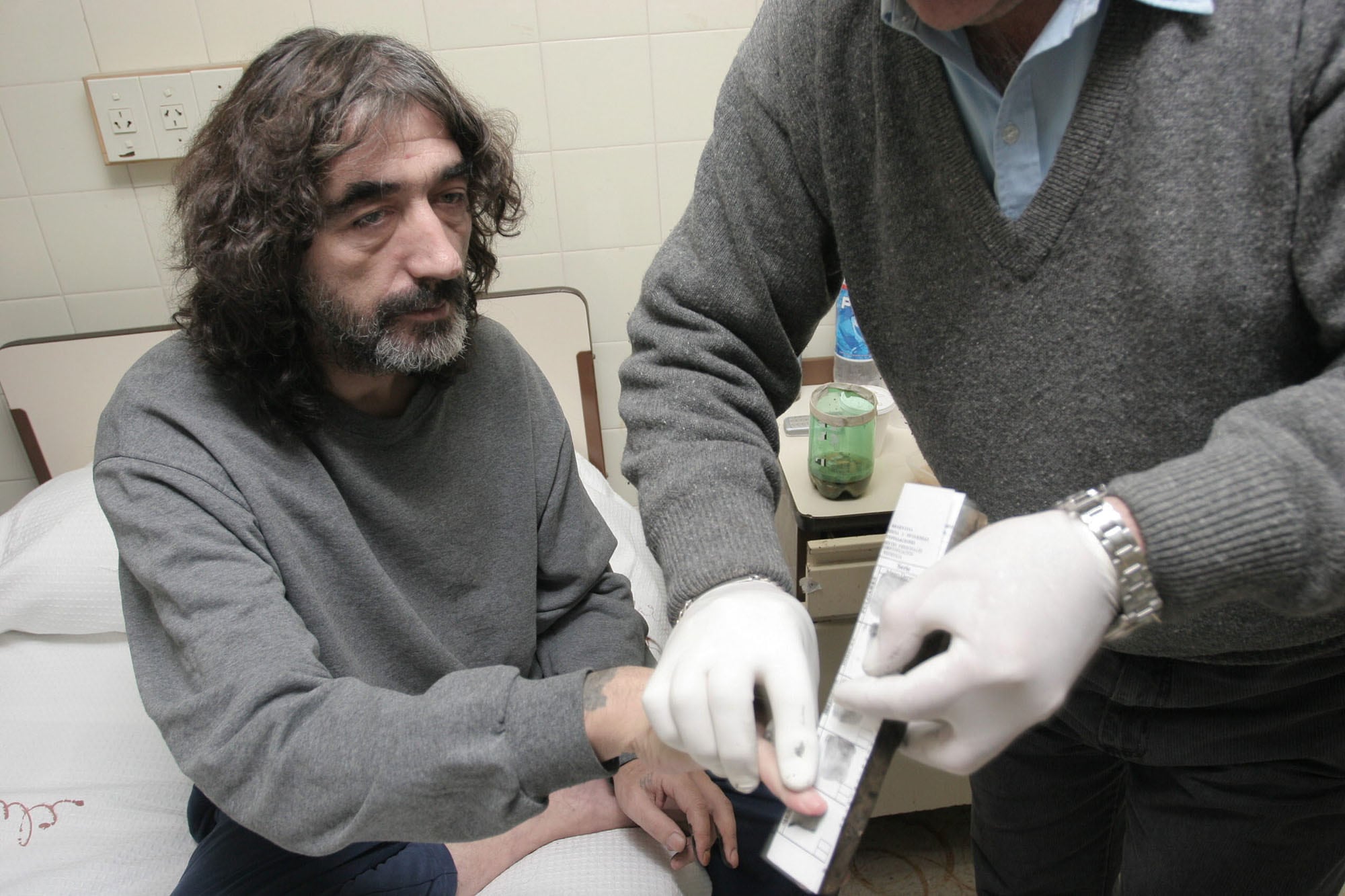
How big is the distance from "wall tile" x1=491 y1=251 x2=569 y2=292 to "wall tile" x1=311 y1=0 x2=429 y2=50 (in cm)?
44

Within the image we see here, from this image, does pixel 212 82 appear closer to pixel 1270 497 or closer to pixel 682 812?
pixel 682 812

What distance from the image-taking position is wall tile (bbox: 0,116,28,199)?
1.53 metres

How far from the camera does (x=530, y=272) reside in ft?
5.69

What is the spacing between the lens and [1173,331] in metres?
0.58

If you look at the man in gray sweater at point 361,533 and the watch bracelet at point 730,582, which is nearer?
the watch bracelet at point 730,582

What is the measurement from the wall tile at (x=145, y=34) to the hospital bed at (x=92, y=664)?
498mm

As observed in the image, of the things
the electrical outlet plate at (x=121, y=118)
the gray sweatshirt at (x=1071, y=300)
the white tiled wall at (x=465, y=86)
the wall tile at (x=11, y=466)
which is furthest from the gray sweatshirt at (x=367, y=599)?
the wall tile at (x=11, y=466)

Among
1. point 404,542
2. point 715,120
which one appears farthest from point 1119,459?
point 404,542

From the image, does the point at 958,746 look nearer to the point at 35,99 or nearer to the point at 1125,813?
the point at 1125,813

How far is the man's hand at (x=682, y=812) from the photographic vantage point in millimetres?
1004

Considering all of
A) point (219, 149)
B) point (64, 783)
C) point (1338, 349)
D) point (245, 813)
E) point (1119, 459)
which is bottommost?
point (64, 783)

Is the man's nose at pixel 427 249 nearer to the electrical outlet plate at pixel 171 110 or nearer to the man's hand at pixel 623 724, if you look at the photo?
the man's hand at pixel 623 724

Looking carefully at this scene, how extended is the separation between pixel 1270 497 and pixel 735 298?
437 mm

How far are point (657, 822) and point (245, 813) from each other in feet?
1.53
